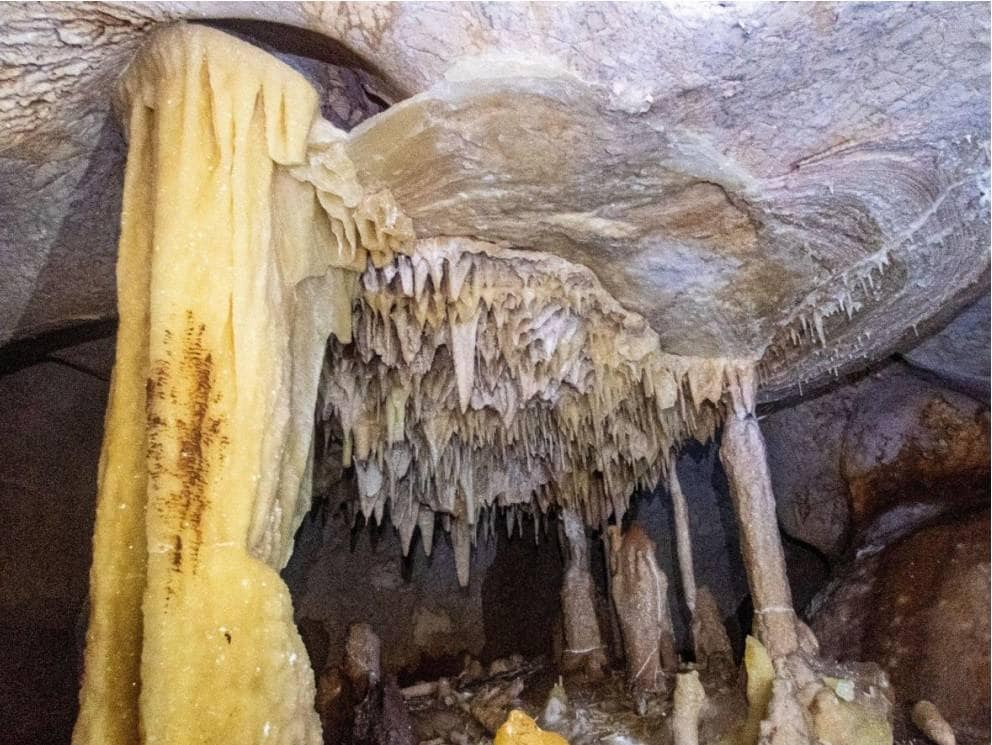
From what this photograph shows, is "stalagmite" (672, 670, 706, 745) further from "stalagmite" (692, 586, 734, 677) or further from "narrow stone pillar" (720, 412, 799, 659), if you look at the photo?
"stalagmite" (692, 586, 734, 677)

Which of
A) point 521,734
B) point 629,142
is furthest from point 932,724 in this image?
point 629,142

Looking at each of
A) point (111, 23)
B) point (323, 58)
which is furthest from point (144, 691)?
point (323, 58)

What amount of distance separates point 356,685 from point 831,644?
448cm

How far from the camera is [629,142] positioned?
12.4 feet

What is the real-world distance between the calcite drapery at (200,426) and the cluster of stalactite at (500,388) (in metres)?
1.55

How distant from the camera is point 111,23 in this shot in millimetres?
3000

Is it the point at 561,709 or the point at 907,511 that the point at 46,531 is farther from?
the point at 907,511

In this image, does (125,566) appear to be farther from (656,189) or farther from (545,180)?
(656,189)

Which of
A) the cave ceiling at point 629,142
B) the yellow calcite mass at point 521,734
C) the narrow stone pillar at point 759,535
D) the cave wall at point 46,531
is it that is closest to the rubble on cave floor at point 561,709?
the narrow stone pillar at point 759,535

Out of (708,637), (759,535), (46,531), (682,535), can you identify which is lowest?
(708,637)

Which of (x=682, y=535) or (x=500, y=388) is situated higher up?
(x=500, y=388)

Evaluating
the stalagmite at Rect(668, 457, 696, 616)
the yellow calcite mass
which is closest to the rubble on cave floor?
the stalagmite at Rect(668, 457, 696, 616)

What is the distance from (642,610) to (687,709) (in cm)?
235

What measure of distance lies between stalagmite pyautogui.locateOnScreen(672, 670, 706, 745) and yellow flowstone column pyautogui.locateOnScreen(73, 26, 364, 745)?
104 inches
